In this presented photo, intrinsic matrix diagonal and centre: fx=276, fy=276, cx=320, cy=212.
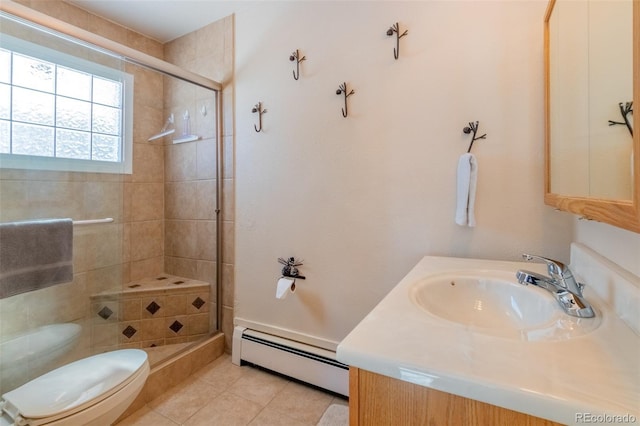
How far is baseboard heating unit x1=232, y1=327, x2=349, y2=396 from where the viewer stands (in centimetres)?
148

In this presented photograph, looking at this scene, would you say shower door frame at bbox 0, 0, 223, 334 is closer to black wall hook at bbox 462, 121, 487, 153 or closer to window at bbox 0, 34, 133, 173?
window at bbox 0, 34, 133, 173

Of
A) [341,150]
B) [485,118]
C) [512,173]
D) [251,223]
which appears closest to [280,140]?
[341,150]

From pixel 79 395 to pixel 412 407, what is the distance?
4.20 feet

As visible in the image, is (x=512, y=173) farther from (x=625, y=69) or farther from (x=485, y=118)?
(x=625, y=69)

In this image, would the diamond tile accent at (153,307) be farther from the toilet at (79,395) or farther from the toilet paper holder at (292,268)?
the toilet paper holder at (292,268)

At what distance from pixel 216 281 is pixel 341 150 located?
131cm

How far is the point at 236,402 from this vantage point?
1487 mm

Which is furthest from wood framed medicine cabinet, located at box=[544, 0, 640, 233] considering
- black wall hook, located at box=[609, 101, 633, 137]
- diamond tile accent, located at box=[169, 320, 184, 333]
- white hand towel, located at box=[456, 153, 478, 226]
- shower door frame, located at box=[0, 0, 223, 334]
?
diamond tile accent, located at box=[169, 320, 184, 333]

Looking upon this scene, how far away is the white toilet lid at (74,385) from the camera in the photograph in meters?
1.00

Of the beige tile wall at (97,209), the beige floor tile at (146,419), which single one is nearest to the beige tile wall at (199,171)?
the beige tile wall at (97,209)

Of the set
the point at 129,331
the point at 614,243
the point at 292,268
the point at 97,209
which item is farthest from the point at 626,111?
the point at 129,331

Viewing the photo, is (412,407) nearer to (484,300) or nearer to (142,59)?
(484,300)

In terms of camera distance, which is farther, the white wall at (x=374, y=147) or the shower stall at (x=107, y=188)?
the shower stall at (x=107, y=188)

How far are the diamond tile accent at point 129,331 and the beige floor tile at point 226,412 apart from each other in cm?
72
